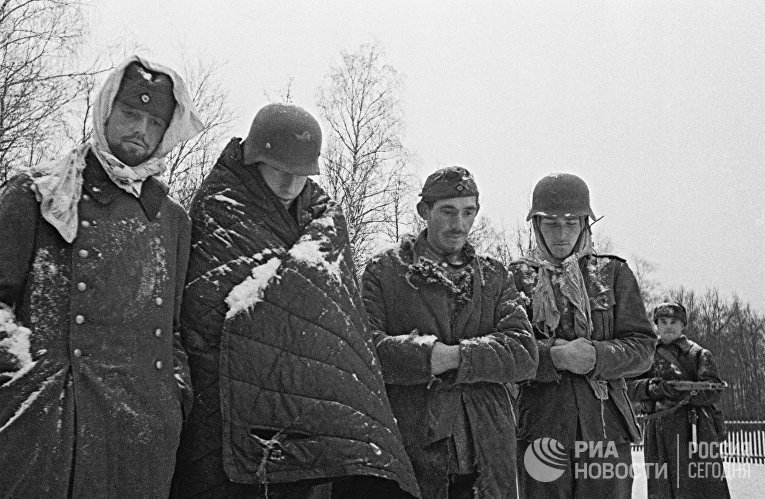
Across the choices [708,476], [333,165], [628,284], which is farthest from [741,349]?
[628,284]

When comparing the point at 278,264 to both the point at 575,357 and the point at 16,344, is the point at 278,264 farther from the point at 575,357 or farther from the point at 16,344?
the point at 575,357

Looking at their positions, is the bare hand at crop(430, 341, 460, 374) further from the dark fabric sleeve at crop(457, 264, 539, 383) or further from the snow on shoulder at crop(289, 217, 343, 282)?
the snow on shoulder at crop(289, 217, 343, 282)

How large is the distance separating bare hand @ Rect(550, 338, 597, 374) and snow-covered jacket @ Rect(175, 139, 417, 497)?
1.30m

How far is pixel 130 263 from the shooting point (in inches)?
92.7

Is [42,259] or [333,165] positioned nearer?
[42,259]

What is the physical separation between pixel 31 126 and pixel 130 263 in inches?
485

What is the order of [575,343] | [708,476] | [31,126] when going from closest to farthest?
1. [575,343]
2. [708,476]
3. [31,126]

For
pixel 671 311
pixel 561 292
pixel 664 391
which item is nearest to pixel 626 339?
pixel 561 292

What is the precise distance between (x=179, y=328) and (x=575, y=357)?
1.96 m

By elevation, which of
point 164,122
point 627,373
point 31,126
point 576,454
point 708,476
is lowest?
point 708,476

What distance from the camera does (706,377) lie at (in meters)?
7.42

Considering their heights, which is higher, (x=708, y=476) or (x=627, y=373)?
(x=627, y=373)

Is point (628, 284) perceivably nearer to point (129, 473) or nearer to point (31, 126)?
point (129, 473)

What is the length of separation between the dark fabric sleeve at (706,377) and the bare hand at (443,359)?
5.01 meters
